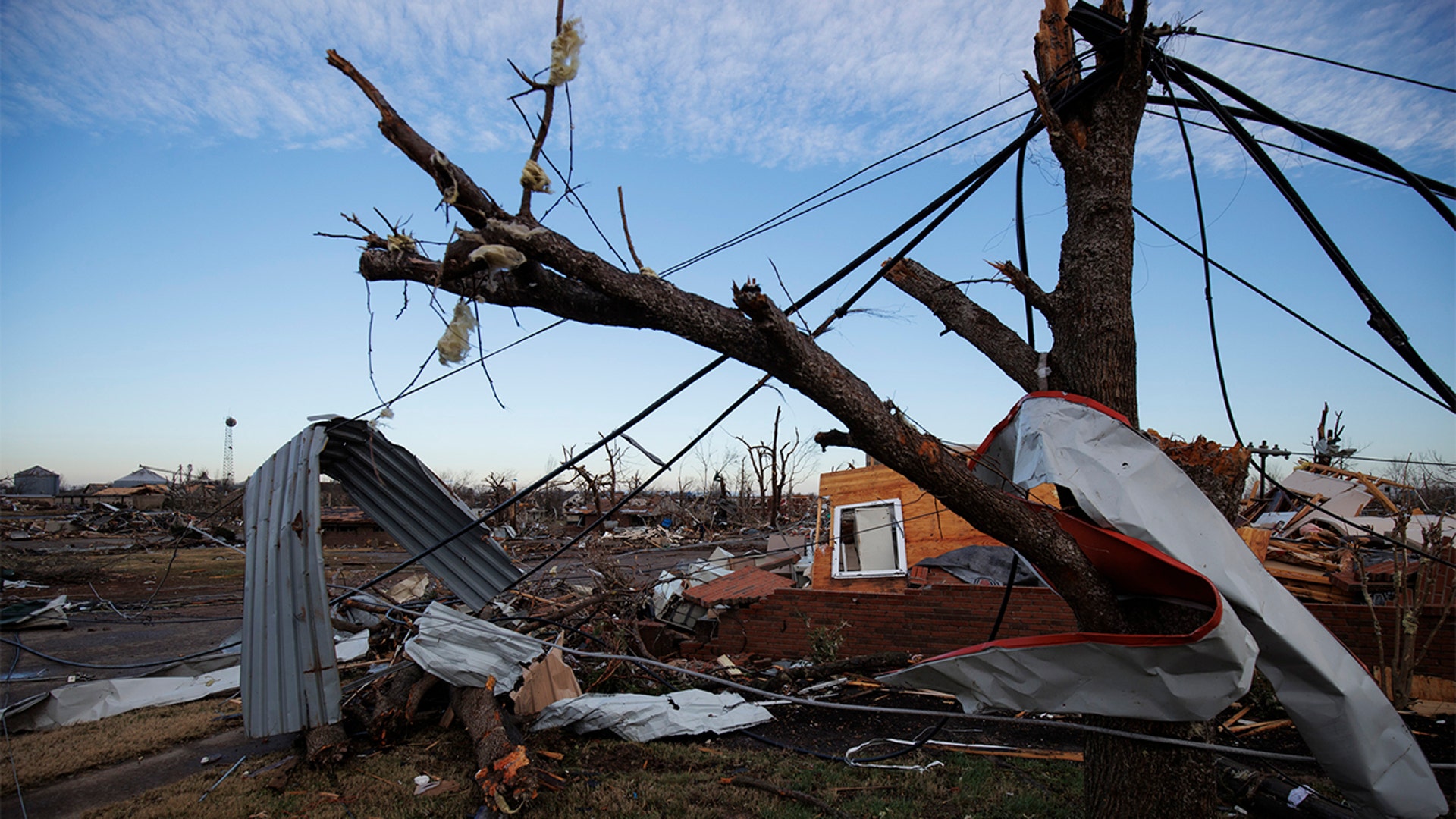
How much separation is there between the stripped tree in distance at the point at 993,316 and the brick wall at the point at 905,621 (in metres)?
4.52

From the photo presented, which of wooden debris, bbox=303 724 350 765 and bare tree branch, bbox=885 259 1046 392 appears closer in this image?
bare tree branch, bbox=885 259 1046 392

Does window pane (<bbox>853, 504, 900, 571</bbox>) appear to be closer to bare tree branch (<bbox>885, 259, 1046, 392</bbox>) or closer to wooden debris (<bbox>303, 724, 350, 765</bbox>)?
bare tree branch (<bbox>885, 259, 1046, 392</bbox>)

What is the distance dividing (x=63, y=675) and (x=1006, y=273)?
10959mm

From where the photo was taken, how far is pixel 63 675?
8.23 m

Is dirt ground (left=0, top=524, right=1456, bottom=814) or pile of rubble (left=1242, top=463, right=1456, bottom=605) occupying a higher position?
pile of rubble (left=1242, top=463, right=1456, bottom=605)

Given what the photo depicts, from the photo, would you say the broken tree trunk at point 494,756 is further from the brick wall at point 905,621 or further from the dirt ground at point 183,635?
the brick wall at point 905,621

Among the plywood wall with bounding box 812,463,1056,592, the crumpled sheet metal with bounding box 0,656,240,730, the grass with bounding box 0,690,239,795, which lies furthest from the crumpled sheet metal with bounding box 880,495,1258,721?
the crumpled sheet metal with bounding box 0,656,240,730

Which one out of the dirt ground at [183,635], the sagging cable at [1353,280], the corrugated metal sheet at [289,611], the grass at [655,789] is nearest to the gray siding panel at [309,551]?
the corrugated metal sheet at [289,611]

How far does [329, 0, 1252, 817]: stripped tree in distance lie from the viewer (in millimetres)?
2711

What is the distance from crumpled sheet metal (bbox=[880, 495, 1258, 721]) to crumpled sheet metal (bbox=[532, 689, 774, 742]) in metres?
3.56

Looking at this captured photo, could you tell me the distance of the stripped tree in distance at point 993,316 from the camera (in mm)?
2711

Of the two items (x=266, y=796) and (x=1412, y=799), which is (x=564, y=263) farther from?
(x=266, y=796)

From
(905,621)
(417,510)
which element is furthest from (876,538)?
(417,510)

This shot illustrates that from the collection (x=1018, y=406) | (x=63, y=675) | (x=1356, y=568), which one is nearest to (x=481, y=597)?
(x=1018, y=406)
